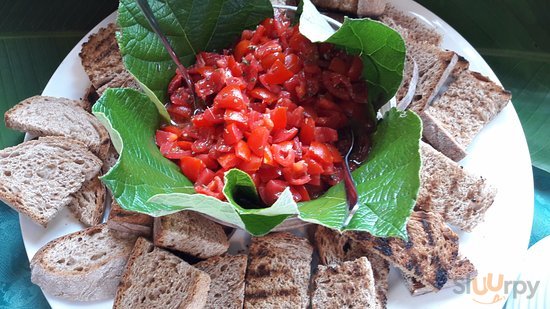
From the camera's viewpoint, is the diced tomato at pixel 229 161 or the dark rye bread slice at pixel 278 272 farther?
the dark rye bread slice at pixel 278 272

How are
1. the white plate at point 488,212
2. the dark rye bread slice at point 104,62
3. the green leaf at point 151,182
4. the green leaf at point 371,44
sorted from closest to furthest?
the green leaf at point 151,182 → the green leaf at point 371,44 → the white plate at point 488,212 → the dark rye bread slice at point 104,62

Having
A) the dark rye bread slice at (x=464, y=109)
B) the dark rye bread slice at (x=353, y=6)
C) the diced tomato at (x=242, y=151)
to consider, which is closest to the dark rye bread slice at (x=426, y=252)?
the dark rye bread slice at (x=464, y=109)

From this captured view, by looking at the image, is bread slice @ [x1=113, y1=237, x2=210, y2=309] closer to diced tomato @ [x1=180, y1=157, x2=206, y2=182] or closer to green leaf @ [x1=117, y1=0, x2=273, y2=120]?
diced tomato @ [x1=180, y1=157, x2=206, y2=182]

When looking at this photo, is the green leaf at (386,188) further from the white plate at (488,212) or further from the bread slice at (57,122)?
the bread slice at (57,122)

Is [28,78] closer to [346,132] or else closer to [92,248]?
[92,248]

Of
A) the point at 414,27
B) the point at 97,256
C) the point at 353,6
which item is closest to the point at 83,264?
the point at 97,256

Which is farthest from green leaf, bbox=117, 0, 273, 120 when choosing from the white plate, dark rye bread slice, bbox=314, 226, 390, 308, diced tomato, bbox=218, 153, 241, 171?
dark rye bread slice, bbox=314, 226, 390, 308
